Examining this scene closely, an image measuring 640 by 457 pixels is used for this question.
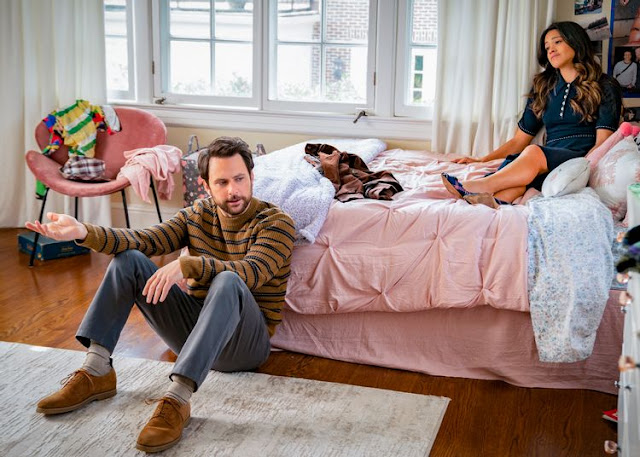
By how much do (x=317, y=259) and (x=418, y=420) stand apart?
2.30ft

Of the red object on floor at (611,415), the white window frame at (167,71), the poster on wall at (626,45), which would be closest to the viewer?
the red object on floor at (611,415)

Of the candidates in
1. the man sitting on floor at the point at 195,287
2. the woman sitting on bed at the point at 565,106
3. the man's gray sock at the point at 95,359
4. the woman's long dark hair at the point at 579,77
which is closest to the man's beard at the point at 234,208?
the man sitting on floor at the point at 195,287

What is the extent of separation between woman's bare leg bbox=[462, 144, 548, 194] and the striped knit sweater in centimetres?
86

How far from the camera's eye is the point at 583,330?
100.0 inches

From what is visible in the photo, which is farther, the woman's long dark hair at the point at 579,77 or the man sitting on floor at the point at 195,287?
the woman's long dark hair at the point at 579,77

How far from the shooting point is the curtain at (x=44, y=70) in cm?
453

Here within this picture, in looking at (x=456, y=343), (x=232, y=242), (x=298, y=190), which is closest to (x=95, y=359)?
(x=232, y=242)

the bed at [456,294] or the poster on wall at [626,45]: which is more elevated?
the poster on wall at [626,45]

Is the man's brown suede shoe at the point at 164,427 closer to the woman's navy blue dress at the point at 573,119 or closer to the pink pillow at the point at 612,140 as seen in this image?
the woman's navy blue dress at the point at 573,119

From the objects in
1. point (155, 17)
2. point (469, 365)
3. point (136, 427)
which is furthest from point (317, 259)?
point (155, 17)

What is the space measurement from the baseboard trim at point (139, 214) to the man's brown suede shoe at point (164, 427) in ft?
8.64

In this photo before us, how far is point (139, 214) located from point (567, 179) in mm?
2764

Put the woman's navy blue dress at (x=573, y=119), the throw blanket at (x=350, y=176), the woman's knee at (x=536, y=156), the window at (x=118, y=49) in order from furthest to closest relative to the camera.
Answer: the window at (x=118, y=49)
the woman's navy blue dress at (x=573, y=119)
the woman's knee at (x=536, y=156)
the throw blanket at (x=350, y=176)

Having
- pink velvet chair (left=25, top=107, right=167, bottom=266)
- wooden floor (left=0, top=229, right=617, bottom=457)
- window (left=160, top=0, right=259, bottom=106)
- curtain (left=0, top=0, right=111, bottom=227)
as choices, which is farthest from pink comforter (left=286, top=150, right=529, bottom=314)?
curtain (left=0, top=0, right=111, bottom=227)
